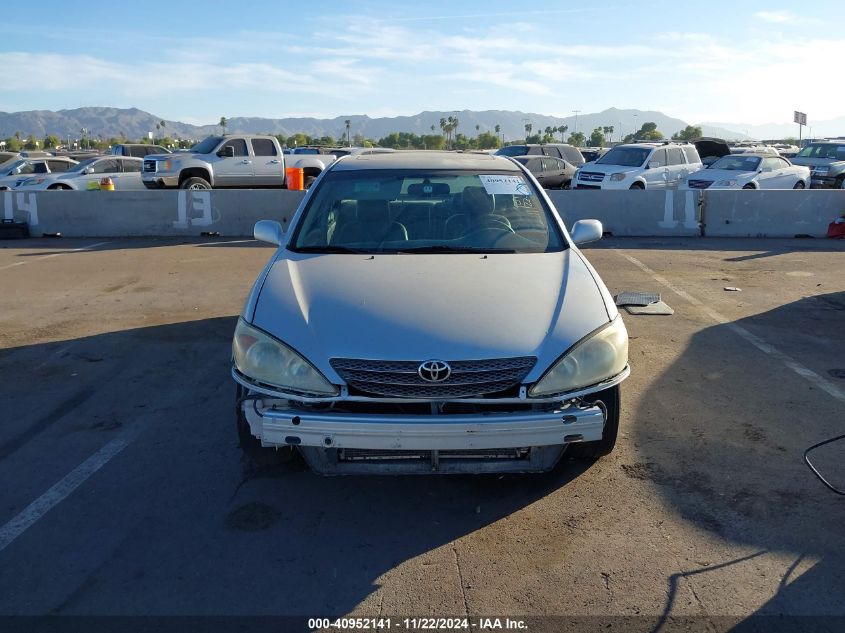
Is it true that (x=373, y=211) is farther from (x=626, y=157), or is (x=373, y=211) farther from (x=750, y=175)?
(x=750, y=175)

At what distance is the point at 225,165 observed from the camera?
20781mm

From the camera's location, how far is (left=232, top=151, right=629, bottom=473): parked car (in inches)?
142

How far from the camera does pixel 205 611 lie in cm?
314

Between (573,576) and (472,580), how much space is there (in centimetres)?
44

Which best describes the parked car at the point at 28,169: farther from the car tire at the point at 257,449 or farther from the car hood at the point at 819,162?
the car hood at the point at 819,162

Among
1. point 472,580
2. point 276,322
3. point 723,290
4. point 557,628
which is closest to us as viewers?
point 557,628


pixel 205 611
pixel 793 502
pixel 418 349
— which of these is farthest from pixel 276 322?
pixel 793 502

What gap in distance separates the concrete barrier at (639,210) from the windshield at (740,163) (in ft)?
20.7

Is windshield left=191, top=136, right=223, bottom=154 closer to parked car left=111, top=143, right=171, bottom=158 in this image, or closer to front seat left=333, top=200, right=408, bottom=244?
parked car left=111, top=143, right=171, bottom=158

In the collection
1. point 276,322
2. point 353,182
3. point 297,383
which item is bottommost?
point 297,383

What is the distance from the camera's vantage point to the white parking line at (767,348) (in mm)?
5828

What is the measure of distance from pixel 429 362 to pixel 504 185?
7.42 ft

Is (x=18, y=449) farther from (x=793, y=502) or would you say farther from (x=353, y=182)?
(x=793, y=502)

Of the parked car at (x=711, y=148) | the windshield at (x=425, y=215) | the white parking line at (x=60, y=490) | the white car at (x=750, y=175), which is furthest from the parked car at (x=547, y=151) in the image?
the white parking line at (x=60, y=490)
